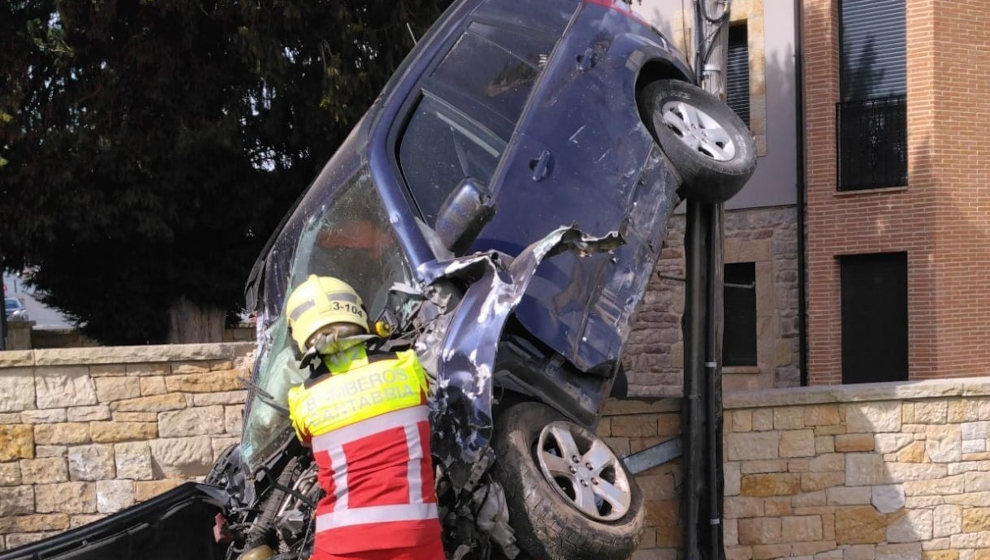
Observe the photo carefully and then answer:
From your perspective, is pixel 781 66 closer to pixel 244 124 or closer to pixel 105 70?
pixel 244 124

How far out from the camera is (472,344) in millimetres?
3879

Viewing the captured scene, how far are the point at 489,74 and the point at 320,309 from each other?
7.02 ft

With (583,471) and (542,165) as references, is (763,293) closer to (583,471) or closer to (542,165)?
(542,165)

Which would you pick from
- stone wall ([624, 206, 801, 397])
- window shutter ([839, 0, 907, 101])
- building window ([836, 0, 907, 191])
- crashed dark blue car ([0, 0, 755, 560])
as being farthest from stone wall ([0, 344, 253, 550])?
window shutter ([839, 0, 907, 101])

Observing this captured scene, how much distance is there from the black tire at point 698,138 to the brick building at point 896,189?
6.87 metres

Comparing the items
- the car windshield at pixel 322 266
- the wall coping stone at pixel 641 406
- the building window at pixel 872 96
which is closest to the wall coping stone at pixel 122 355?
the car windshield at pixel 322 266

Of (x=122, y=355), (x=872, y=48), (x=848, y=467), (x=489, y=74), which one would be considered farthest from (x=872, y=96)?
(x=122, y=355)

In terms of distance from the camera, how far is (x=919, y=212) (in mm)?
12070

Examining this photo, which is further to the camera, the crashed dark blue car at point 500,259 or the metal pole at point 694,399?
the metal pole at point 694,399

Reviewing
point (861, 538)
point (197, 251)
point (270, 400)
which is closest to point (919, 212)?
point (861, 538)

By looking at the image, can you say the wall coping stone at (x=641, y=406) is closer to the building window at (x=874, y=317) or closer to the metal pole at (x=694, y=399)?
the metal pole at (x=694, y=399)

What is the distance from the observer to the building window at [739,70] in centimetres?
1337

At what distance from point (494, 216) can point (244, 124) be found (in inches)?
258

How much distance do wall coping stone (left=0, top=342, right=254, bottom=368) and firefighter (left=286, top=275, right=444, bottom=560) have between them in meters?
3.60
